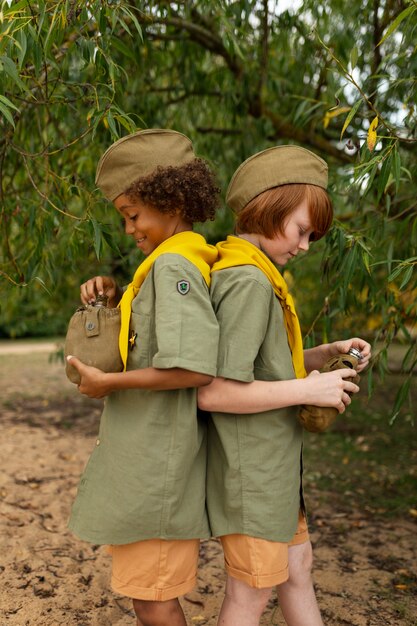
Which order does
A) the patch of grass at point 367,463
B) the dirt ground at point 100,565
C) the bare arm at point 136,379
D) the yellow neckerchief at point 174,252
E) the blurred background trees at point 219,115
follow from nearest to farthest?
the bare arm at point 136,379 < the yellow neckerchief at point 174,252 < the blurred background trees at point 219,115 < the dirt ground at point 100,565 < the patch of grass at point 367,463

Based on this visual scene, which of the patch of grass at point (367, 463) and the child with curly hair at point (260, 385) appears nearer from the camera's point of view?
the child with curly hair at point (260, 385)

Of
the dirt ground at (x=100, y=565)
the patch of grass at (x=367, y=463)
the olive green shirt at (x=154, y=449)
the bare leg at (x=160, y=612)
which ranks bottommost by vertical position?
the patch of grass at (x=367, y=463)

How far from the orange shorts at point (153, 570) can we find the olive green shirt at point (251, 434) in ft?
0.42

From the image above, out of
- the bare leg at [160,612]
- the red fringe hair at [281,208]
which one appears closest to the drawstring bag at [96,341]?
the red fringe hair at [281,208]

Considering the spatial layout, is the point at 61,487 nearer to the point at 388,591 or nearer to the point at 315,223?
the point at 388,591

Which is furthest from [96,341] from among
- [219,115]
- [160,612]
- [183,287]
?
[219,115]

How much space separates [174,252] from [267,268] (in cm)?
26

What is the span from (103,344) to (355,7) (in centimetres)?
313

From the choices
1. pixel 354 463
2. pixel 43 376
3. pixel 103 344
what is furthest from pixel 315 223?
pixel 43 376

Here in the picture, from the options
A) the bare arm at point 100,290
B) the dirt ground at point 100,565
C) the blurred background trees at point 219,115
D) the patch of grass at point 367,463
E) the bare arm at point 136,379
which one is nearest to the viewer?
the bare arm at point 136,379

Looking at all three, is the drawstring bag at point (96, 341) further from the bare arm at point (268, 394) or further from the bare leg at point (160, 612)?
the bare leg at point (160, 612)

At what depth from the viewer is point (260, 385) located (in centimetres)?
165

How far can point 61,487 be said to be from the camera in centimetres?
418

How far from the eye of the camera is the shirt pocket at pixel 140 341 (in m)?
1.67
